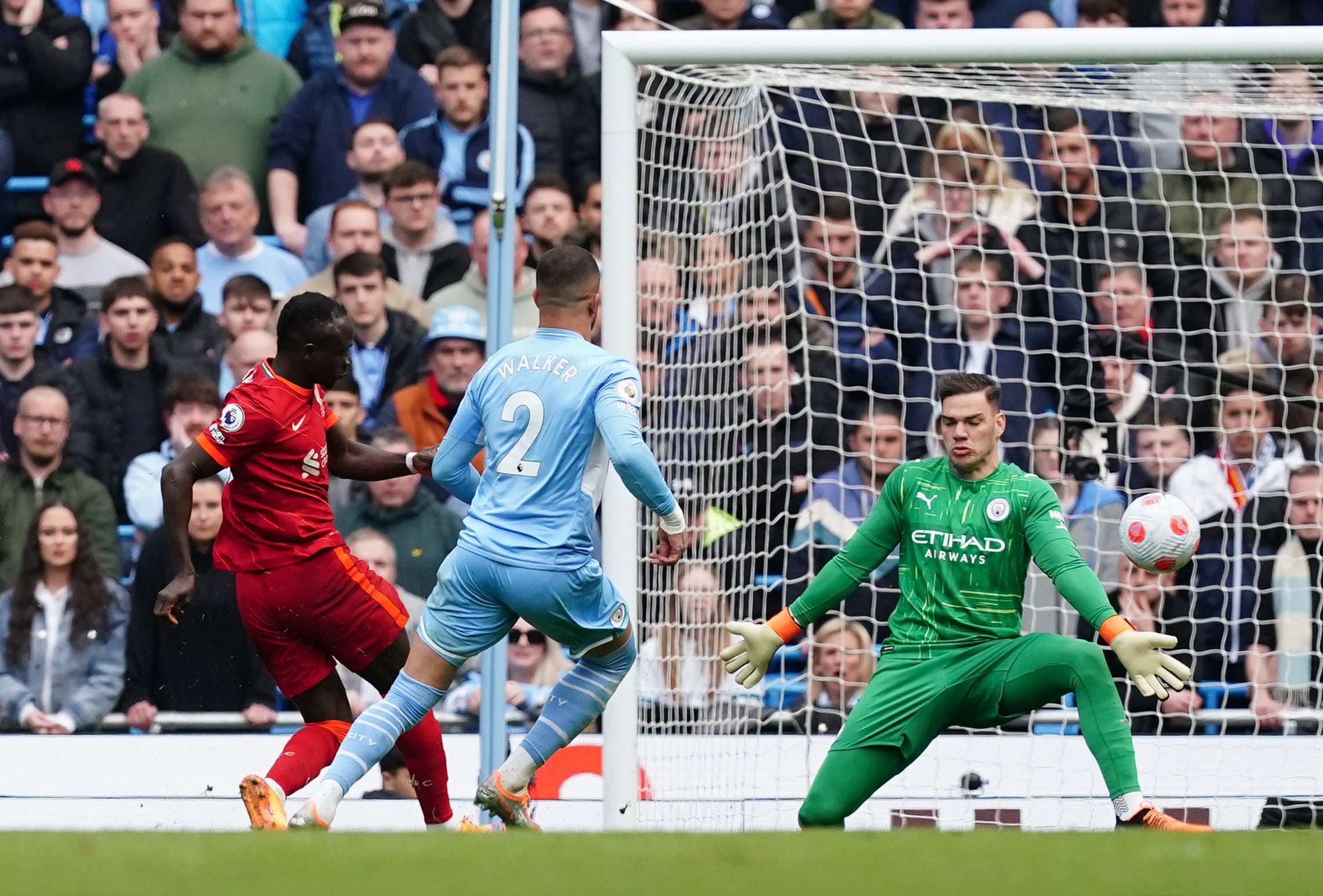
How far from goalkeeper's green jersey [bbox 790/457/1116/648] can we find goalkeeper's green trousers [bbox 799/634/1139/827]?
0.29ft

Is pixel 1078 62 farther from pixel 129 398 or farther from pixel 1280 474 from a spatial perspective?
pixel 129 398

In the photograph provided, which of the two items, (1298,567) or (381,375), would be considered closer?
(1298,567)

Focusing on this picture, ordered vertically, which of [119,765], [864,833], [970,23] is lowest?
[119,765]

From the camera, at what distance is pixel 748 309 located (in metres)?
8.08

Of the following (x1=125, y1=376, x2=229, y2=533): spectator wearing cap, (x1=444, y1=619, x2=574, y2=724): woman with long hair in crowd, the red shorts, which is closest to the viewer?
the red shorts

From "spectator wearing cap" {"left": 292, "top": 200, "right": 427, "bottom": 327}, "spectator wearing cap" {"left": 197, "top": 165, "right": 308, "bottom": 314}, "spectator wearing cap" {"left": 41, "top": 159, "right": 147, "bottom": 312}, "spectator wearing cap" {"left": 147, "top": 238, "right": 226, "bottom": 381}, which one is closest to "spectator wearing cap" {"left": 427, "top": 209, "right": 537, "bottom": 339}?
"spectator wearing cap" {"left": 292, "top": 200, "right": 427, "bottom": 327}

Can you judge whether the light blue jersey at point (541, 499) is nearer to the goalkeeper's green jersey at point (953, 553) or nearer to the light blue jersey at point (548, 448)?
the light blue jersey at point (548, 448)

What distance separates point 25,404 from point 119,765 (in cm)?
204

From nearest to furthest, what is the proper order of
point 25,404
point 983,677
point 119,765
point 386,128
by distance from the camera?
point 983,677 → point 119,765 → point 25,404 → point 386,128

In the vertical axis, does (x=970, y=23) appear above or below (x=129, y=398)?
above

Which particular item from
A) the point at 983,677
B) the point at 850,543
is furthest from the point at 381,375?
the point at 983,677

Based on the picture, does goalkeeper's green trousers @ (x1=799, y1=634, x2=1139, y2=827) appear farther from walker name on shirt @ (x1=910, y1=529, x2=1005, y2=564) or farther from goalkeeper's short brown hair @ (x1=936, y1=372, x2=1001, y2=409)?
goalkeeper's short brown hair @ (x1=936, y1=372, x2=1001, y2=409)

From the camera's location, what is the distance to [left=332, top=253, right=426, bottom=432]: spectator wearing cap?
8711mm

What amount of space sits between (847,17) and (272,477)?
5.03 m
